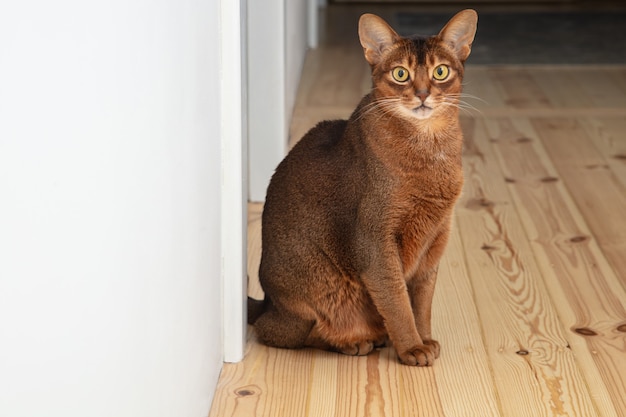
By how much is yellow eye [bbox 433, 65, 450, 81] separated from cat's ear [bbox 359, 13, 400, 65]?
106mm

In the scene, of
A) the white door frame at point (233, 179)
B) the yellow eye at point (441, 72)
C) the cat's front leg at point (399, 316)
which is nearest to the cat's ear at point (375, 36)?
the yellow eye at point (441, 72)

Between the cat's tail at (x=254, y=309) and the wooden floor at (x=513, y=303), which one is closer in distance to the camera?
the wooden floor at (x=513, y=303)

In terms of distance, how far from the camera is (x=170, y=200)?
1.20 metres

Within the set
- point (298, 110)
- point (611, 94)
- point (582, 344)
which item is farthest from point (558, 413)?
point (611, 94)

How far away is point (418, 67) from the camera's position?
1731 mm

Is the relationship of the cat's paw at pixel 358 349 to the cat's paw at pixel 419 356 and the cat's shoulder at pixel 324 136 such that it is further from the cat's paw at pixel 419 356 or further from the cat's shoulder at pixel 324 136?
the cat's shoulder at pixel 324 136

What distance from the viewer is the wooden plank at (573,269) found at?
185 cm

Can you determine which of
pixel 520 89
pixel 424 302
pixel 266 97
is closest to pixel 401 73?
pixel 424 302

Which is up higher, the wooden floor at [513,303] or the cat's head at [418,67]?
the cat's head at [418,67]

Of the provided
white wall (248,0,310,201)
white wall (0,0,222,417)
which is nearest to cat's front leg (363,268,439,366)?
white wall (0,0,222,417)

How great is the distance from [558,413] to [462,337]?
1.17ft

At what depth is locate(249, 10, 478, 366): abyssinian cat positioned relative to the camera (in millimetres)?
1754

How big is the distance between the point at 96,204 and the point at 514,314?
1.42 m

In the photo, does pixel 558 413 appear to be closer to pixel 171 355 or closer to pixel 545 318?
pixel 545 318
